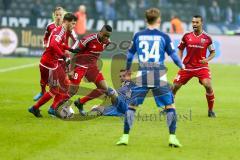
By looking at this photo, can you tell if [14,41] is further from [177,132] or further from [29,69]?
[177,132]

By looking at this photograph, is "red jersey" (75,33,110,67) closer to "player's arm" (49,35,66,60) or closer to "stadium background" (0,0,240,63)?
"player's arm" (49,35,66,60)

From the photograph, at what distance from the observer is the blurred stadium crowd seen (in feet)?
135

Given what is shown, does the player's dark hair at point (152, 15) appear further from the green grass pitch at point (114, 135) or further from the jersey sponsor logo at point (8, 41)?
the jersey sponsor logo at point (8, 41)

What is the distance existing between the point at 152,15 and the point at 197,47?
494cm

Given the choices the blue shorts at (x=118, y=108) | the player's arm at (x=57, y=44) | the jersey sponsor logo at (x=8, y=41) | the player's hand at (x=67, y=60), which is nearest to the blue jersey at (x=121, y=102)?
the blue shorts at (x=118, y=108)

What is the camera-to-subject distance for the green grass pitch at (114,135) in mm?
11859

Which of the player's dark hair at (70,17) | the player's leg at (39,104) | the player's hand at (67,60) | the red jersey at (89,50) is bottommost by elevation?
the player's leg at (39,104)

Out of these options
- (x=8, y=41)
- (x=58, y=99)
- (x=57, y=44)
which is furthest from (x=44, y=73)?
(x=8, y=41)

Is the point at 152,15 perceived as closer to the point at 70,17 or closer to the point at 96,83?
the point at 70,17

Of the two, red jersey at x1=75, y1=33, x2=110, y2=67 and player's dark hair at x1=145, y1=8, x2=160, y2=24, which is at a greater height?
player's dark hair at x1=145, y1=8, x2=160, y2=24

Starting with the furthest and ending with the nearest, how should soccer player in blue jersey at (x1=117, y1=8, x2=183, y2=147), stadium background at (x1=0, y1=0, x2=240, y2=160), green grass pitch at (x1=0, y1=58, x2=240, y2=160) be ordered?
soccer player in blue jersey at (x1=117, y1=8, x2=183, y2=147)
stadium background at (x1=0, y1=0, x2=240, y2=160)
green grass pitch at (x1=0, y1=58, x2=240, y2=160)

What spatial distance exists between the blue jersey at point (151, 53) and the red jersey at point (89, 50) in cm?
342

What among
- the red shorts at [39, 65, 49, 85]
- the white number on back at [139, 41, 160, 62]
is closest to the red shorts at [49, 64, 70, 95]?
the red shorts at [39, 65, 49, 85]

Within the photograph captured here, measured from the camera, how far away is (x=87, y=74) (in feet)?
53.8
